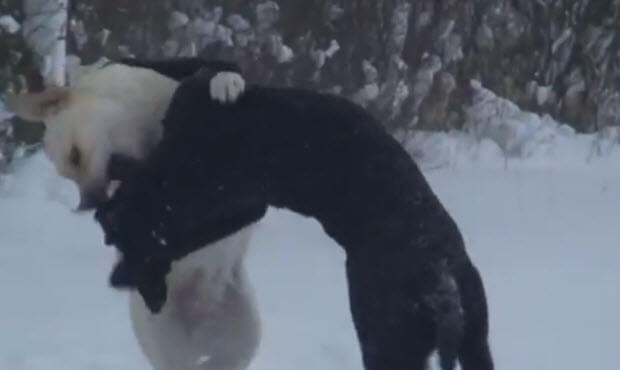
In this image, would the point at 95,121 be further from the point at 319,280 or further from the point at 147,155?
the point at 319,280

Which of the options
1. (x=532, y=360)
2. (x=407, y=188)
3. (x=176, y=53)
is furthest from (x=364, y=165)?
(x=176, y=53)

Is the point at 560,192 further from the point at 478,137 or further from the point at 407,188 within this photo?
the point at 407,188

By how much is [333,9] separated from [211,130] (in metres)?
7.18

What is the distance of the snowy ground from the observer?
19.3 feet

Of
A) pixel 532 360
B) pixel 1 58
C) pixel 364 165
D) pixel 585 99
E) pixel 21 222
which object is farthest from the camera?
pixel 585 99

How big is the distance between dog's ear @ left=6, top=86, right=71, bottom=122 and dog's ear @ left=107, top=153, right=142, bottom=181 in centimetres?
18

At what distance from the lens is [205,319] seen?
180 inches

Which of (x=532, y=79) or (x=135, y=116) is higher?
(x=135, y=116)

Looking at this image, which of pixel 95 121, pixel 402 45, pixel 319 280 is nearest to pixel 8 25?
pixel 319 280

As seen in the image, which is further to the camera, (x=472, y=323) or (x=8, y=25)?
(x=8, y=25)

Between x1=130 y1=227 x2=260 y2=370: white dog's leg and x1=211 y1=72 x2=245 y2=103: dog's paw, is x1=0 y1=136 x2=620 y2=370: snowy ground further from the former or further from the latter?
x1=211 y1=72 x2=245 y2=103: dog's paw

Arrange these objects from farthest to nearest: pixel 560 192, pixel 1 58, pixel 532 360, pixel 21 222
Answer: pixel 560 192 < pixel 1 58 < pixel 21 222 < pixel 532 360

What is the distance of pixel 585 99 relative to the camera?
12.0 metres

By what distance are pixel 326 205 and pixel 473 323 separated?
45 cm
